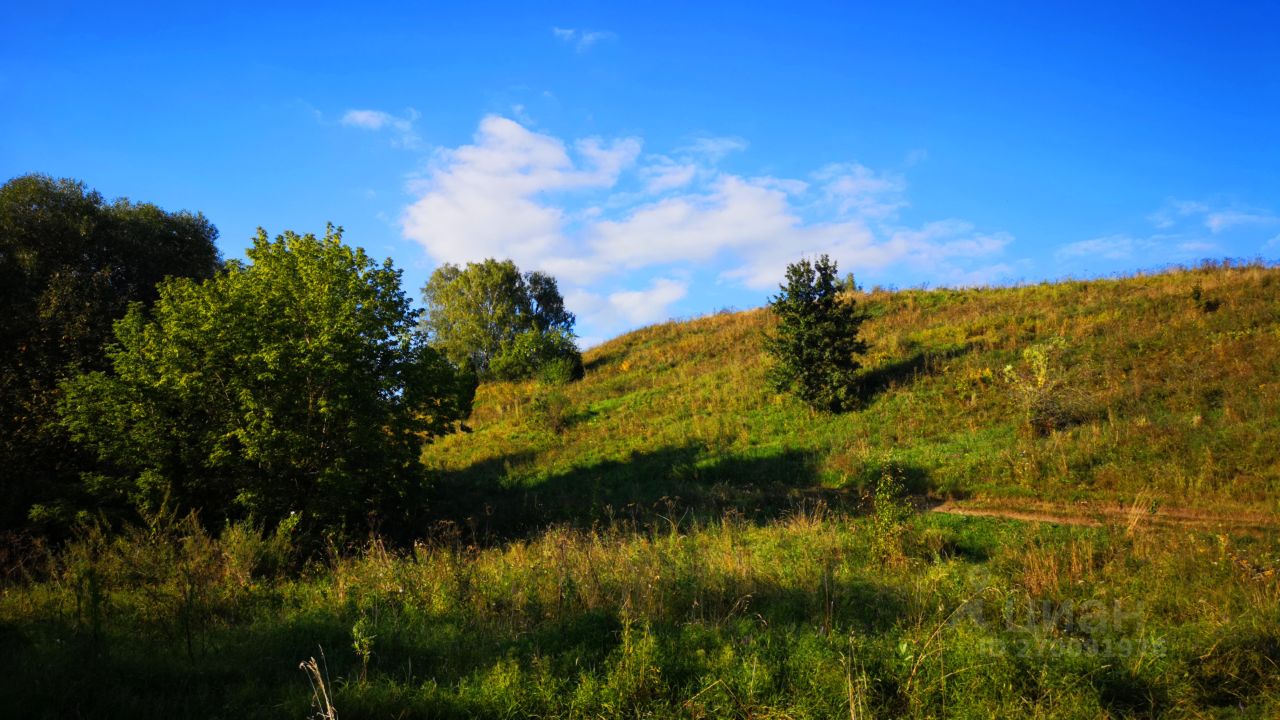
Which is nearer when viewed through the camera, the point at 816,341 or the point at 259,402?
the point at 259,402

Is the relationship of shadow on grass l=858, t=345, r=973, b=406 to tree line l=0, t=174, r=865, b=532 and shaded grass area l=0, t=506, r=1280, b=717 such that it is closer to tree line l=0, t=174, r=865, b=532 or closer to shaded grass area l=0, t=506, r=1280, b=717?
shaded grass area l=0, t=506, r=1280, b=717

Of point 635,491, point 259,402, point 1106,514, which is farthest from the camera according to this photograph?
point 635,491

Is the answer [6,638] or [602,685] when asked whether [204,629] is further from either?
[602,685]

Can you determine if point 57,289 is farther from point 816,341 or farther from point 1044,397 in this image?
point 1044,397

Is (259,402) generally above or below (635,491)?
above

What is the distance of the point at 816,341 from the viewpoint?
2108 cm

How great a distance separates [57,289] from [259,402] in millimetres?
7467

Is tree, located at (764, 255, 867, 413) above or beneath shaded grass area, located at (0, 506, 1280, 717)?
above

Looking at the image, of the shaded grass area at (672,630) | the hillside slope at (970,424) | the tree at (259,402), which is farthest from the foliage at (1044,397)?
the tree at (259,402)

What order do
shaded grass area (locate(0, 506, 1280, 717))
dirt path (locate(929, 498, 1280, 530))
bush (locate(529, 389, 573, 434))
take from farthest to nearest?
bush (locate(529, 389, 573, 434)) < dirt path (locate(929, 498, 1280, 530)) < shaded grass area (locate(0, 506, 1280, 717))

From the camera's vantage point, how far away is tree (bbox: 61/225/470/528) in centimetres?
1174

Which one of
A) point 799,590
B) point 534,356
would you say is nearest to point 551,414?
point 534,356

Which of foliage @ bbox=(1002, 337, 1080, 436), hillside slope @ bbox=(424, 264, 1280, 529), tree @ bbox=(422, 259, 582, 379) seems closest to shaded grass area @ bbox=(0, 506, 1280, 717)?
hillside slope @ bbox=(424, 264, 1280, 529)

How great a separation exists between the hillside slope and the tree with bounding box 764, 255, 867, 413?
34.8 inches
